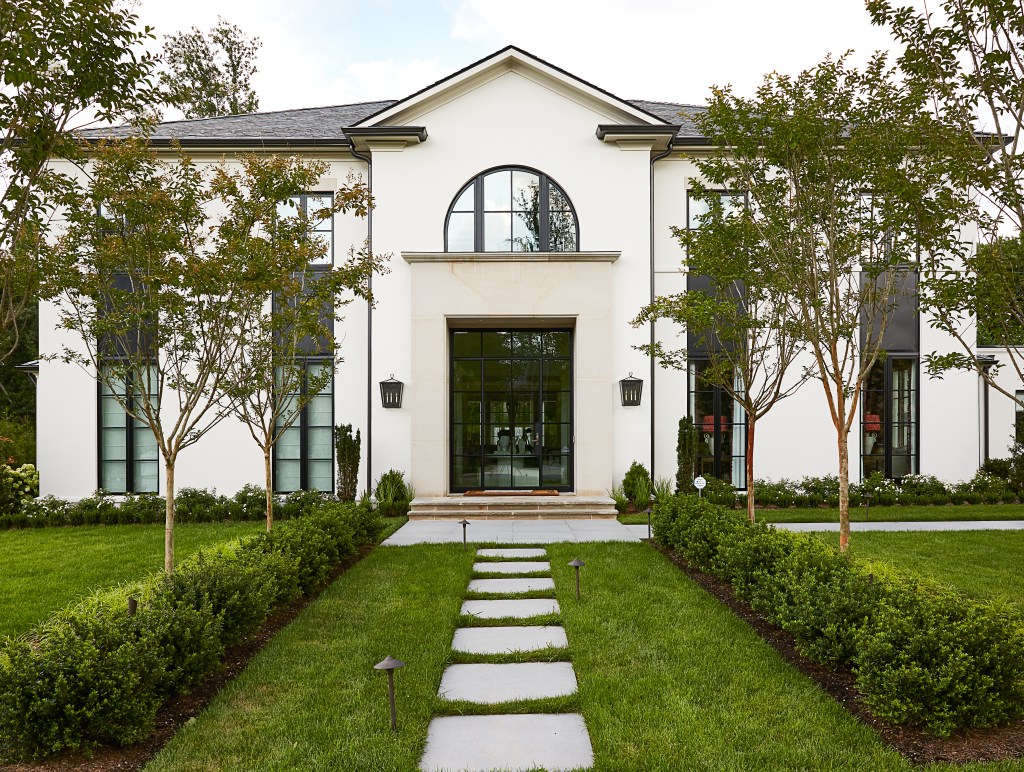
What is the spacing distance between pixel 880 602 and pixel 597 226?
10.2 m

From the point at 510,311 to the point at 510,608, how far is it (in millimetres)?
7588

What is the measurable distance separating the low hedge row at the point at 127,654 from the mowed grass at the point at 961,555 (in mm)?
6218

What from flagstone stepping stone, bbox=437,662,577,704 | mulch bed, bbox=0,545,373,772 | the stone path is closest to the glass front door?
the stone path

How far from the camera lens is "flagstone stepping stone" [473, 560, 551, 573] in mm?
8219

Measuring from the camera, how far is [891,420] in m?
14.1

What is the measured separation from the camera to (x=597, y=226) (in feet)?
44.0

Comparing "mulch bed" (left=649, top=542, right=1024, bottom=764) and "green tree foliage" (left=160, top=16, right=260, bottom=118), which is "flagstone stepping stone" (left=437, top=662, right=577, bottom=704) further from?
"green tree foliage" (left=160, top=16, right=260, bottom=118)

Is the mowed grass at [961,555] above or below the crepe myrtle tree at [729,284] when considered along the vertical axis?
below

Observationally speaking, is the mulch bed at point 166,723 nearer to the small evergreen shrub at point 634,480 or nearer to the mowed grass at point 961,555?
the mowed grass at point 961,555

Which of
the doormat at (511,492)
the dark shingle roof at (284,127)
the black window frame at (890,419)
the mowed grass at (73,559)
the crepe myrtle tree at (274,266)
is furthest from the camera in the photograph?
the black window frame at (890,419)

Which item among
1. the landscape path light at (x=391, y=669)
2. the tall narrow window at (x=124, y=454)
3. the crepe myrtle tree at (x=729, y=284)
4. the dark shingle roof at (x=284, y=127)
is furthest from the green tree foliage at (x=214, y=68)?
the landscape path light at (x=391, y=669)

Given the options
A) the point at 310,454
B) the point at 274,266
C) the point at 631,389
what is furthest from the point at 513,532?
the point at 274,266

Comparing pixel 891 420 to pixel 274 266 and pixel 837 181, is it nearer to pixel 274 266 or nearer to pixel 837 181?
pixel 837 181

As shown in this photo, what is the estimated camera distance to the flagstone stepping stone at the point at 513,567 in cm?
822
